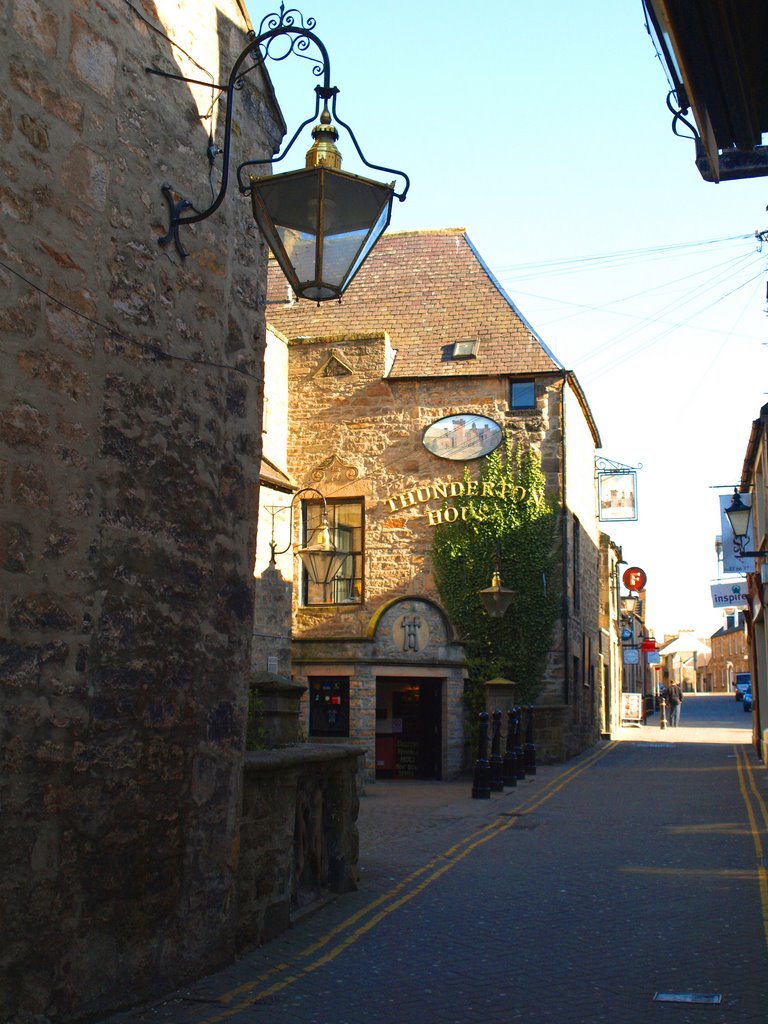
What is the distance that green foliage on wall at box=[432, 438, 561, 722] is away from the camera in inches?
877

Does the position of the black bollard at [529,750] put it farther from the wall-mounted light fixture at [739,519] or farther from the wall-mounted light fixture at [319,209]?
the wall-mounted light fixture at [319,209]

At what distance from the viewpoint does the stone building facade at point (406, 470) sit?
69.9ft

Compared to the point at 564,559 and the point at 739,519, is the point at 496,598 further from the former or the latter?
the point at 739,519

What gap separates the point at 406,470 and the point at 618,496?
12.1 meters

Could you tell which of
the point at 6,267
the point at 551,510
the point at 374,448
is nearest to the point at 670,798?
the point at 551,510

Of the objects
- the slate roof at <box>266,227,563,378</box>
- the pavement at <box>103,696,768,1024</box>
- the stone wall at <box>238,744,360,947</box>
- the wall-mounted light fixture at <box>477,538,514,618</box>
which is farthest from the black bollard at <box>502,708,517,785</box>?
the stone wall at <box>238,744,360,947</box>

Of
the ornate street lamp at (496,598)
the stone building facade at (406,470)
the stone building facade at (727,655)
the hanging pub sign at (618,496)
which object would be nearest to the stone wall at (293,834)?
the ornate street lamp at (496,598)

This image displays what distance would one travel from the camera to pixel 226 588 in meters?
7.06

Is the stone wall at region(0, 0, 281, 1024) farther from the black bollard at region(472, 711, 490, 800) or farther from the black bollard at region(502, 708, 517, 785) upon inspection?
the black bollard at region(502, 708, 517, 785)

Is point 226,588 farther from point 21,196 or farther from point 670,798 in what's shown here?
point 670,798

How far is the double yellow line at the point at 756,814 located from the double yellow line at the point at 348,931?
2.66 m

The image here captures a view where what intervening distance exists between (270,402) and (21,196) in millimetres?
16952

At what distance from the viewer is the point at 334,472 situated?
930 inches

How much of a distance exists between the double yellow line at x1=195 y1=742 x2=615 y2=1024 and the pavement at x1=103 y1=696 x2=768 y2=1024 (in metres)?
0.02
